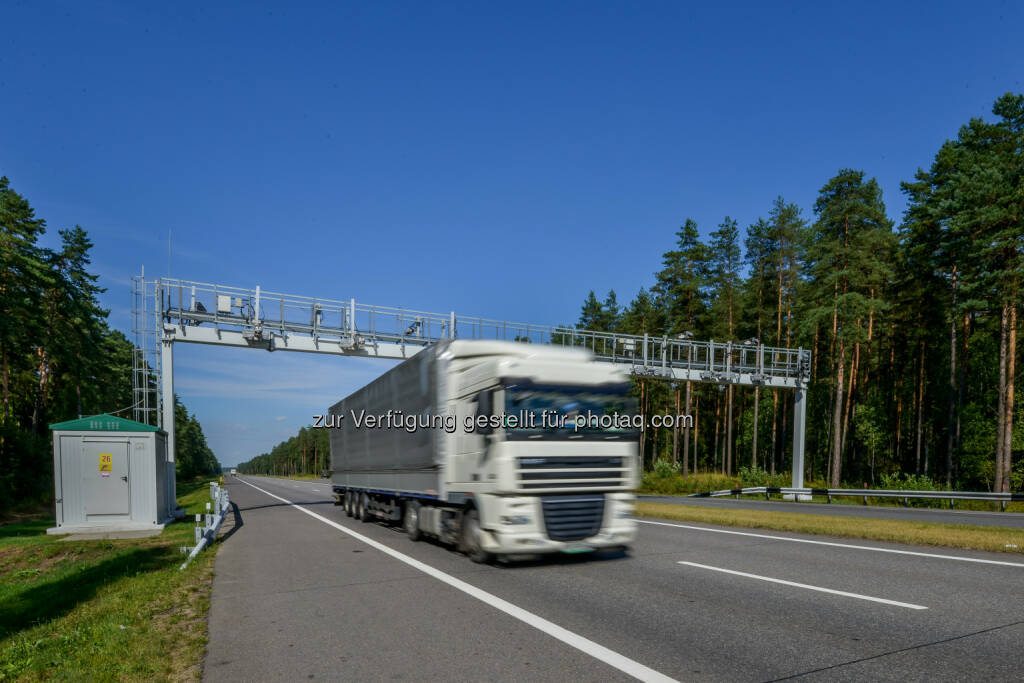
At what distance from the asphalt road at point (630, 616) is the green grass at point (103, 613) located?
35 cm

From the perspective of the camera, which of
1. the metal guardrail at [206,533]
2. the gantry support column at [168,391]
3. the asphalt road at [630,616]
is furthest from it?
the gantry support column at [168,391]

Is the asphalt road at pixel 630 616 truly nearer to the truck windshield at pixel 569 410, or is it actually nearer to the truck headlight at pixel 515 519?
the truck headlight at pixel 515 519

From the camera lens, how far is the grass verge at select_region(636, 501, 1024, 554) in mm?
10938

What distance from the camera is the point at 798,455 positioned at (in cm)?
3203

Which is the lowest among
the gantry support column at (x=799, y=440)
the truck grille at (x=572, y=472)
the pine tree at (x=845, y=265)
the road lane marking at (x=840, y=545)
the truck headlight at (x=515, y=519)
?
the road lane marking at (x=840, y=545)

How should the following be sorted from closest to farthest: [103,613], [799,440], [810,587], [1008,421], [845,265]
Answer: [103,613]
[810,587]
[1008,421]
[799,440]
[845,265]

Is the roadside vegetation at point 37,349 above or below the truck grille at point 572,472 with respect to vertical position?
above

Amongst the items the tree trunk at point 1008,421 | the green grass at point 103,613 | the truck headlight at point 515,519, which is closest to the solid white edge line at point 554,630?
the truck headlight at point 515,519

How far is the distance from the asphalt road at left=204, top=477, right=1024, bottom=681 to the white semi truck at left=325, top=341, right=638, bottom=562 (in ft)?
2.03

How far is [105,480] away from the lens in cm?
1584

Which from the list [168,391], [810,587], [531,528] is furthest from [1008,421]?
[168,391]

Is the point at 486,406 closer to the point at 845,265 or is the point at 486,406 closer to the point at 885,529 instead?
the point at 885,529

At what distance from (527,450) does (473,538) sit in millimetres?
2170

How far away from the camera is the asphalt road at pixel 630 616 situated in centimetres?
471
